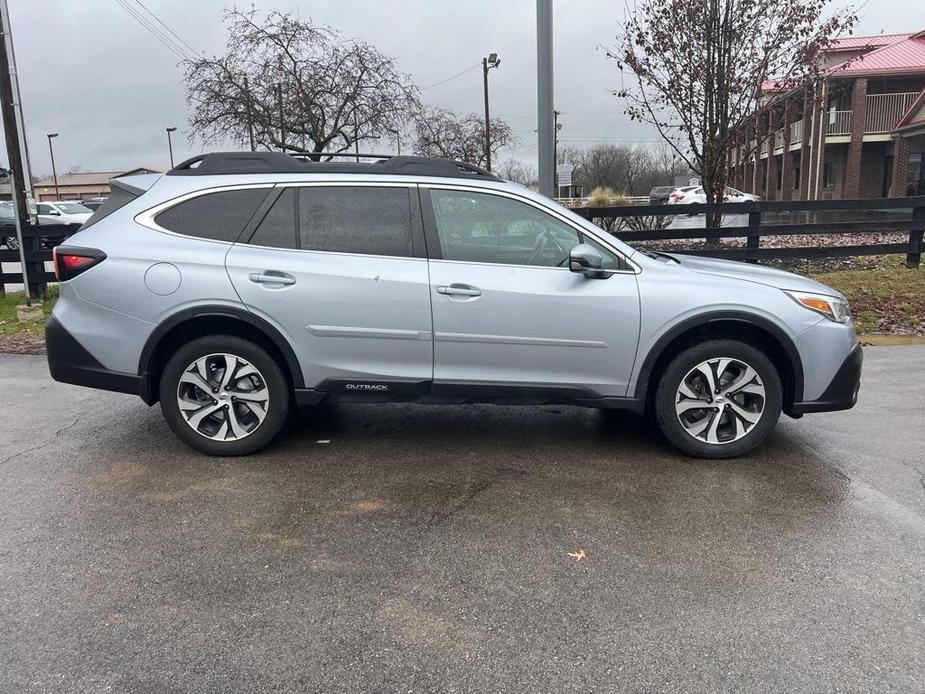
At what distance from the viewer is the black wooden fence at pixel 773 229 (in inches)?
421

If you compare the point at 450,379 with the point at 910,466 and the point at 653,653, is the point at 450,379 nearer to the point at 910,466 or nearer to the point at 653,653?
the point at 653,653

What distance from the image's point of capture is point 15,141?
10977mm

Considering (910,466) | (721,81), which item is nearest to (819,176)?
(721,81)

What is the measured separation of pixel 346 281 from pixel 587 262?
4.70 feet

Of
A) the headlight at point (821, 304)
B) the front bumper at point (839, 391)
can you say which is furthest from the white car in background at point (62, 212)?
the front bumper at point (839, 391)

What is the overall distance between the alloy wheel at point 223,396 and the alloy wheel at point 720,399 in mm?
2591

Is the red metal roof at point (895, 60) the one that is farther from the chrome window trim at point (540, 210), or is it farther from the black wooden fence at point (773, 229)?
the chrome window trim at point (540, 210)

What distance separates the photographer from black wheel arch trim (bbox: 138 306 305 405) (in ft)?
14.5

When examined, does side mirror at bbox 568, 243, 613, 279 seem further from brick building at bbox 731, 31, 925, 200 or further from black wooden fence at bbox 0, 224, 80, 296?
brick building at bbox 731, 31, 925, 200

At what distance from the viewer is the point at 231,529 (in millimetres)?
3664

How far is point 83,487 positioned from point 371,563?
1.98 m

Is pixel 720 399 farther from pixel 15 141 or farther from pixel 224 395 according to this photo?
pixel 15 141

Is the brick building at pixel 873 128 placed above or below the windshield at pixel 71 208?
above

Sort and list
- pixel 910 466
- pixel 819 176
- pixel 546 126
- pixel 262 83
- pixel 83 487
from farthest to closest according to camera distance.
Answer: pixel 819 176 < pixel 262 83 < pixel 546 126 < pixel 910 466 < pixel 83 487
